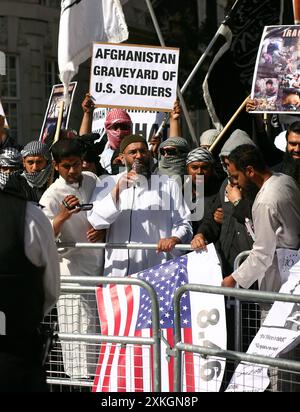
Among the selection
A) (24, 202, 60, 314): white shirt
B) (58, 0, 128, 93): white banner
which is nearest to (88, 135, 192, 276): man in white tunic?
(24, 202, 60, 314): white shirt

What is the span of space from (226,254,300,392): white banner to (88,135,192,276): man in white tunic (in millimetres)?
1721

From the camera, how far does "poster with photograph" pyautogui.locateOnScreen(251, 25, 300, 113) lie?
28.1ft

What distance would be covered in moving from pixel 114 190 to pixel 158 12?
18.0 metres

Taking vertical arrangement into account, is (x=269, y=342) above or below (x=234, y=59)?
below

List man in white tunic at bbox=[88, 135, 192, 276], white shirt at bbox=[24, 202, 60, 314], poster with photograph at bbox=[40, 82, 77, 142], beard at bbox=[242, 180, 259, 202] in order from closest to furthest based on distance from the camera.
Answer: white shirt at bbox=[24, 202, 60, 314] → beard at bbox=[242, 180, 259, 202] → man in white tunic at bbox=[88, 135, 192, 276] → poster with photograph at bbox=[40, 82, 77, 142]

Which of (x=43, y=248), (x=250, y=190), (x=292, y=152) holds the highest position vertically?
(x=292, y=152)

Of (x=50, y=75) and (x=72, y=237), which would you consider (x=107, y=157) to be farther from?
(x=50, y=75)

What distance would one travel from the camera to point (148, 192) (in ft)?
26.0

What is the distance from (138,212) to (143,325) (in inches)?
52.6

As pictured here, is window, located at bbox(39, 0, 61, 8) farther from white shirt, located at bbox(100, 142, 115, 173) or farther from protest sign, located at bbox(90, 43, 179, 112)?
white shirt, located at bbox(100, 142, 115, 173)

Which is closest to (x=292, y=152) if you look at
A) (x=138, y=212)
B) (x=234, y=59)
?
(x=138, y=212)

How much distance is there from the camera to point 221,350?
20.4 feet

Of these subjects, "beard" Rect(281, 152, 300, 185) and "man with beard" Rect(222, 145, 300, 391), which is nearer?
"man with beard" Rect(222, 145, 300, 391)
